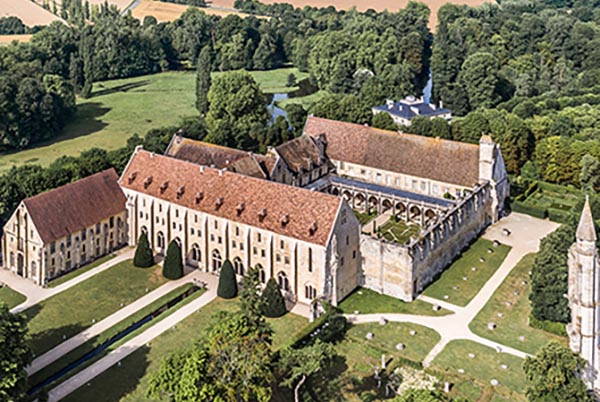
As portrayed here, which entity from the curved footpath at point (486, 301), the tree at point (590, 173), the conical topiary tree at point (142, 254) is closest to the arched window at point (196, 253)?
the conical topiary tree at point (142, 254)

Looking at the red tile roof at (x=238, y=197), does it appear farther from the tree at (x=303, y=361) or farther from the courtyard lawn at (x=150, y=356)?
the tree at (x=303, y=361)

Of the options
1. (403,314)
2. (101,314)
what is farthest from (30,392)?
(403,314)

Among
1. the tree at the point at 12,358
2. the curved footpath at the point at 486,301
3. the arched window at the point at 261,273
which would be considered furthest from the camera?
the arched window at the point at 261,273

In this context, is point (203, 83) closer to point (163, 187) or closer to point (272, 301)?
point (163, 187)

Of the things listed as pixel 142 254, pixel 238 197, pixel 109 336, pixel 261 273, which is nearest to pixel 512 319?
pixel 261 273

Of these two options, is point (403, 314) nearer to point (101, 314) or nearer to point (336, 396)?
point (336, 396)

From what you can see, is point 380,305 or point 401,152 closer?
point 380,305

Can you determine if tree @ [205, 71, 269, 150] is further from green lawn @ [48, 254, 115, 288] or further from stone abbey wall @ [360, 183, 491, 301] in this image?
stone abbey wall @ [360, 183, 491, 301]
